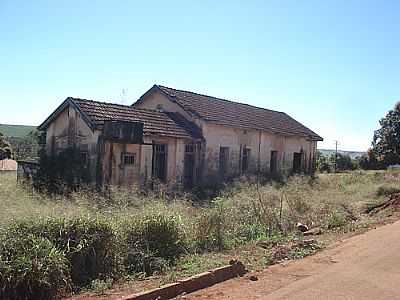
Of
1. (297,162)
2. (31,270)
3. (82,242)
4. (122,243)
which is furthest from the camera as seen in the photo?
(297,162)

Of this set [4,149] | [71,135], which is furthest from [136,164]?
[4,149]

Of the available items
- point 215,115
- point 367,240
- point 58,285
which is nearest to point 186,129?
point 215,115

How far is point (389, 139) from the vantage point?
51.4 metres

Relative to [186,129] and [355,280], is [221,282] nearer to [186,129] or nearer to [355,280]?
[355,280]

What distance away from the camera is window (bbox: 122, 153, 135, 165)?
18.8 metres

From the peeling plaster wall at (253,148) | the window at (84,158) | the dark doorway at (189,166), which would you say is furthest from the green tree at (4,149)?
the window at (84,158)

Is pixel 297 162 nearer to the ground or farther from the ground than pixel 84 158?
farther from the ground

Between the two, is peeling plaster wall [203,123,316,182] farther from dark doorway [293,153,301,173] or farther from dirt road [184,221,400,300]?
dirt road [184,221,400,300]

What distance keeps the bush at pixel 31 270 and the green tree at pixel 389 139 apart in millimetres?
50144

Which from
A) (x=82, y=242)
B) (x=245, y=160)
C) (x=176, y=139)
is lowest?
(x=82, y=242)

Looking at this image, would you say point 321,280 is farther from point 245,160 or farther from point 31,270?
point 245,160

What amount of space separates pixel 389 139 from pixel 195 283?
162 ft

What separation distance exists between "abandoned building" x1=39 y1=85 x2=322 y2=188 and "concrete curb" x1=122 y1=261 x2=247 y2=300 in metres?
10.7

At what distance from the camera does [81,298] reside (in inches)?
255
